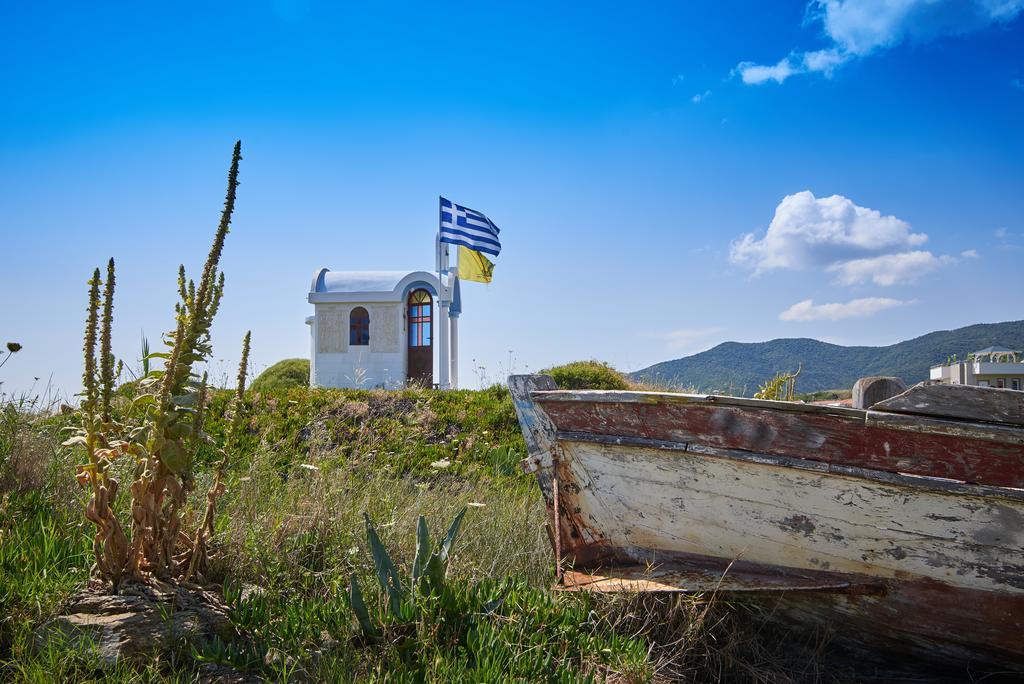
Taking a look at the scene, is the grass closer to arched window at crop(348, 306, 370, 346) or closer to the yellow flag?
arched window at crop(348, 306, 370, 346)

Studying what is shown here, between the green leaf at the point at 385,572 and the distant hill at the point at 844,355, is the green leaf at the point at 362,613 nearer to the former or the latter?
the green leaf at the point at 385,572

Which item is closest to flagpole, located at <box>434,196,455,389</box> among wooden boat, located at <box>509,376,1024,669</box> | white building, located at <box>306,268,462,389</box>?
white building, located at <box>306,268,462,389</box>

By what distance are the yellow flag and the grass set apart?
13.4 m

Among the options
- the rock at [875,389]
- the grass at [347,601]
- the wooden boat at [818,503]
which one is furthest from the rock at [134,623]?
the rock at [875,389]

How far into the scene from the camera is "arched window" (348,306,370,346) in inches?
742

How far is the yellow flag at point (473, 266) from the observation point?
19.0 metres

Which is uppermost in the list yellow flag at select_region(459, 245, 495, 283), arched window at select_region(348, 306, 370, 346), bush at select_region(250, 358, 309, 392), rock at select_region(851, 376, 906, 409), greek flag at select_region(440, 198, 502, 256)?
greek flag at select_region(440, 198, 502, 256)

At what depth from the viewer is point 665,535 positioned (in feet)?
12.4

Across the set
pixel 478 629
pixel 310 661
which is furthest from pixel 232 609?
pixel 478 629

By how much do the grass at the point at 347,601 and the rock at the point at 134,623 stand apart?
59 mm

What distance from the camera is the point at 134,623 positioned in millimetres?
2977

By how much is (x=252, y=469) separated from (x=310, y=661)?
2.03 metres

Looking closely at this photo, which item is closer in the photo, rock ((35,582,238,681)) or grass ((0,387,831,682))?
rock ((35,582,238,681))

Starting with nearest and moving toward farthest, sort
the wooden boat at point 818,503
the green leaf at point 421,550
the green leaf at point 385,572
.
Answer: the wooden boat at point 818,503, the green leaf at point 385,572, the green leaf at point 421,550
